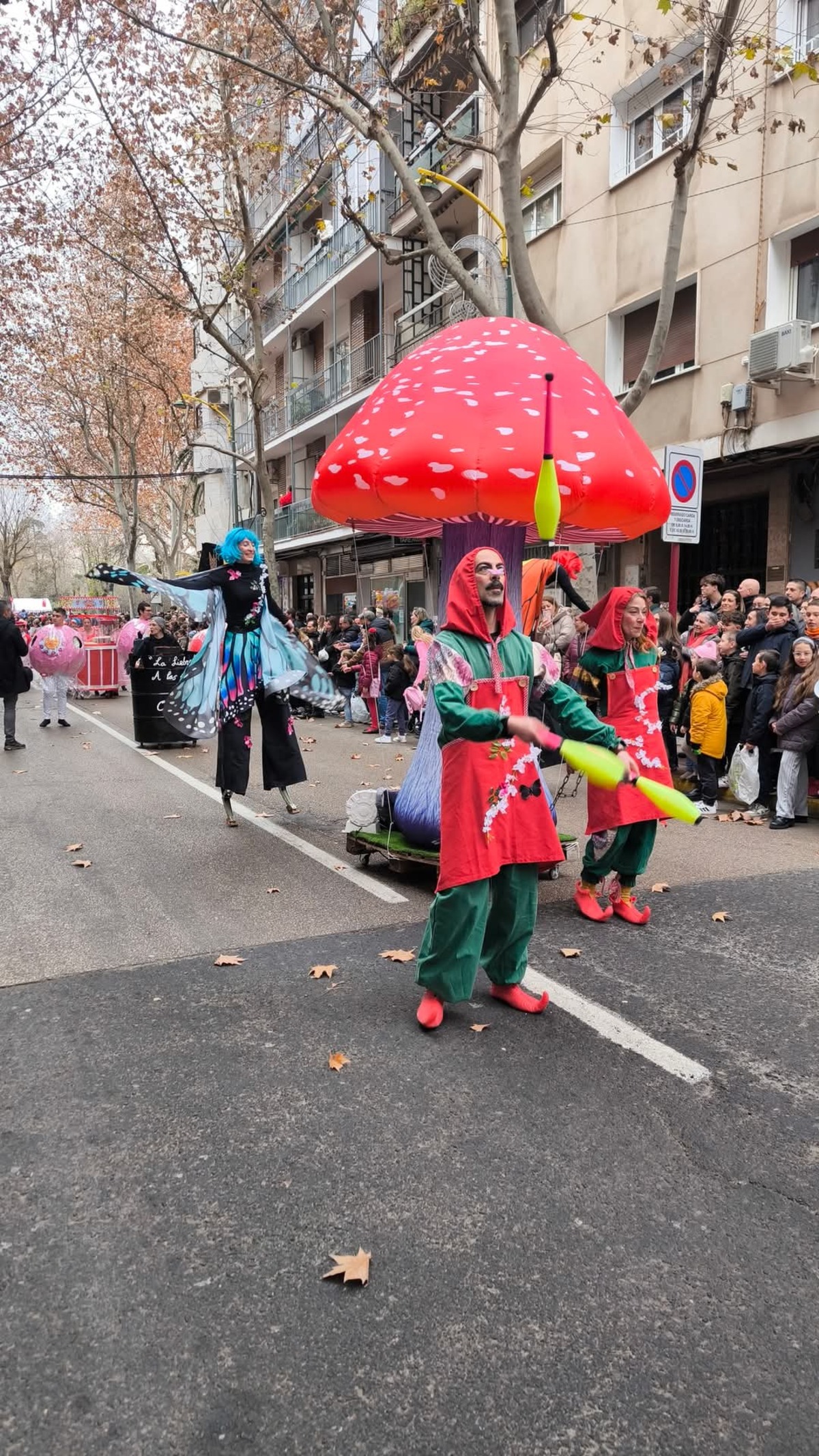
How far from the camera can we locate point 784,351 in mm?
11938

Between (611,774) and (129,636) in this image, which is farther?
(129,636)

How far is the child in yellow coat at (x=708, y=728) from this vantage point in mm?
8391

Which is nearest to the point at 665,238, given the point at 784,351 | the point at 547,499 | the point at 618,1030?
the point at 784,351

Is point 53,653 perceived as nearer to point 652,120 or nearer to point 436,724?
point 436,724

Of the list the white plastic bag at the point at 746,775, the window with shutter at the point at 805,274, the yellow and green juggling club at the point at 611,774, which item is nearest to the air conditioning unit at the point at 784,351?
the window with shutter at the point at 805,274

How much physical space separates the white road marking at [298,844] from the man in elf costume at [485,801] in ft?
5.63

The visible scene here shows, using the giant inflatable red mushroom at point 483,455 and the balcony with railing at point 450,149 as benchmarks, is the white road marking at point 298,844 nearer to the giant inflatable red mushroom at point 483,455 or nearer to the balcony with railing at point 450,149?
the giant inflatable red mushroom at point 483,455

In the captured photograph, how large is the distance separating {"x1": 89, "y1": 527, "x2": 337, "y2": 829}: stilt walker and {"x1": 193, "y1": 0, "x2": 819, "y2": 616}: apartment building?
154 centimetres

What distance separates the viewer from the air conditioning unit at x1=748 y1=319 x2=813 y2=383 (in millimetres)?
11891

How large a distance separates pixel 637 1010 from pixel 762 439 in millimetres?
10759

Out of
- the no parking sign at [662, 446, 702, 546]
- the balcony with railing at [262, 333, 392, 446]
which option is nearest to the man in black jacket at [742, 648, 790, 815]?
the no parking sign at [662, 446, 702, 546]

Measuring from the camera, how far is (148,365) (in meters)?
30.9

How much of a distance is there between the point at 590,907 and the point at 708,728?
359 centimetres

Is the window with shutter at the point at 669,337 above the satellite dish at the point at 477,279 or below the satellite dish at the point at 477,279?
below
